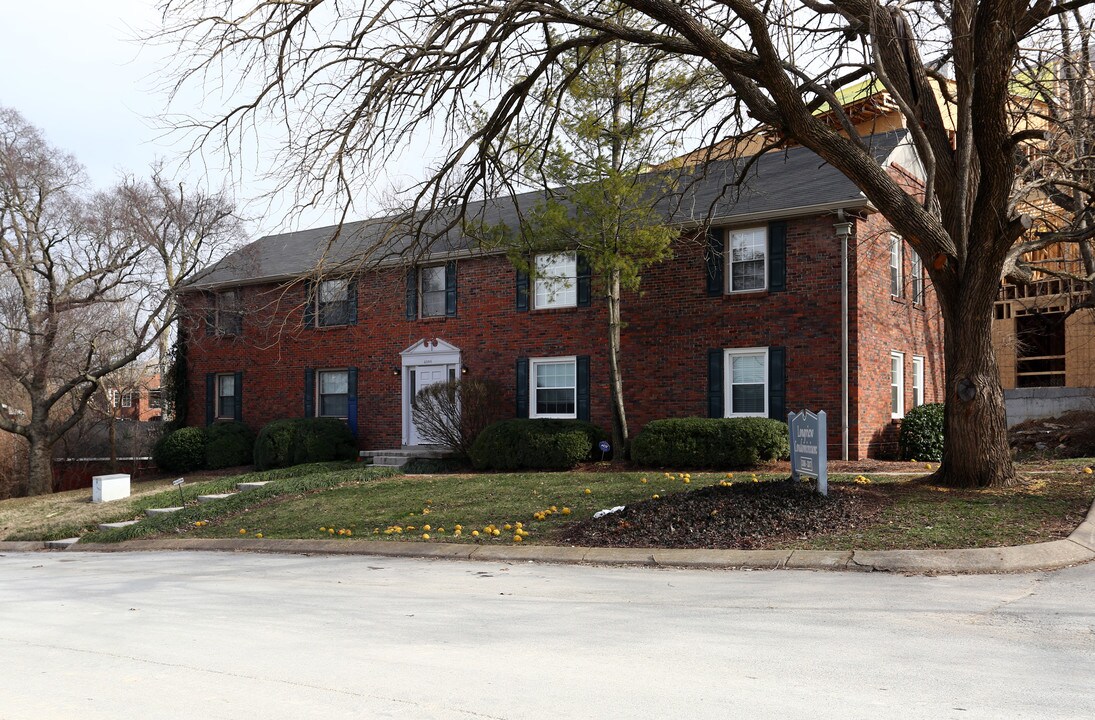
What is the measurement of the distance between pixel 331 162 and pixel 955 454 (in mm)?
8416

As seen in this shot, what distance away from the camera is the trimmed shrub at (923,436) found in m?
19.3

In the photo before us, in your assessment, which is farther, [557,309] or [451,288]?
[451,288]

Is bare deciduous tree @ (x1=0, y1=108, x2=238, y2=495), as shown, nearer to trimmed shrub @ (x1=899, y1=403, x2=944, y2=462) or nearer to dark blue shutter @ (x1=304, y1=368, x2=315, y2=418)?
dark blue shutter @ (x1=304, y1=368, x2=315, y2=418)

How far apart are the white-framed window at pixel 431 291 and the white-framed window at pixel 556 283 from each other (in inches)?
120

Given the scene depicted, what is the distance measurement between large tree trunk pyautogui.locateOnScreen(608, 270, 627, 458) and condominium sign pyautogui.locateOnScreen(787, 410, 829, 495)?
765 cm

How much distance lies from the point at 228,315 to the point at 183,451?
4.36 metres

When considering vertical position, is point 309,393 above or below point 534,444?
above

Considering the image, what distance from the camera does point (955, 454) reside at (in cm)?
1162

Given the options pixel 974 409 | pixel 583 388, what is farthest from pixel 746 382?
pixel 974 409

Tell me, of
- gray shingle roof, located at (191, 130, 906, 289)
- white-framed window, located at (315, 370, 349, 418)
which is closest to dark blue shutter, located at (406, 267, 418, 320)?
gray shingle roof, located at (191, 130, 906, 289)

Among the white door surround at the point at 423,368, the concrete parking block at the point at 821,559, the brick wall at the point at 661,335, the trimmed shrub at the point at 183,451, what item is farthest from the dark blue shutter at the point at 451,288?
the concrete parking block at the point at 821,559

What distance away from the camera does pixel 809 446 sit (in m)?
11.3

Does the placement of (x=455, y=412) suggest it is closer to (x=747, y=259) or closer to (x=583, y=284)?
(x=583, y=284)

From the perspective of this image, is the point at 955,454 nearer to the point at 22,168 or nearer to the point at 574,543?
the point at 574,543
